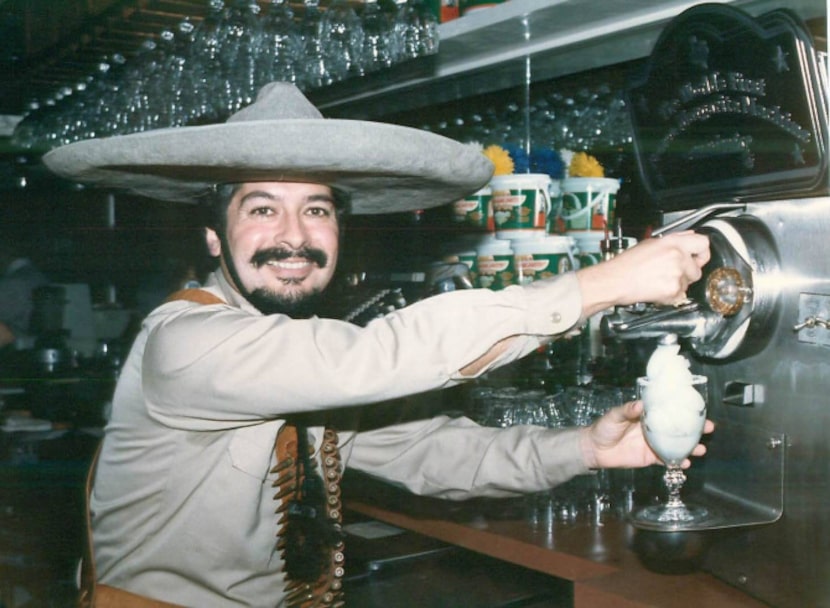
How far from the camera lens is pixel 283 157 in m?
1.28

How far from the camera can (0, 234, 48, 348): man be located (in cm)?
420

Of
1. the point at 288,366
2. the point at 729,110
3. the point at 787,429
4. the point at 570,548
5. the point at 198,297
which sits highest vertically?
the point at 729,110

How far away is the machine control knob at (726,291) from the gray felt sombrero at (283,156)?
0.41 m

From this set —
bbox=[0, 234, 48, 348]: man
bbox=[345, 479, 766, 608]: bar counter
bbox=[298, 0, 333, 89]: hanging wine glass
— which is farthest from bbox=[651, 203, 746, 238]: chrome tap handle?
bbox=[0, 234, 48, 348]: man

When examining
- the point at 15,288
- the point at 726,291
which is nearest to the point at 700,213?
the point at 726,291

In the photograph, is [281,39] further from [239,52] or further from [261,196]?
[261,196]

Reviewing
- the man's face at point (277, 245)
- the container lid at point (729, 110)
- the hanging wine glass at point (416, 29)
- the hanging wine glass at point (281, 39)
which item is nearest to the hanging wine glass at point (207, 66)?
the hanging wine glass at point (281, 39)

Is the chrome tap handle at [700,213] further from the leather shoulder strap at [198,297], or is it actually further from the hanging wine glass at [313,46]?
the hanging wine glass at [313,46]

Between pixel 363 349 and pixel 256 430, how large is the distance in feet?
1.35

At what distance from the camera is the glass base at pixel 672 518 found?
1.15 metres

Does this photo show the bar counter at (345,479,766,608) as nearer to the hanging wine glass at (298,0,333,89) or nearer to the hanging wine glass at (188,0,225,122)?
the hanging wine glass at (298,0,333,89)

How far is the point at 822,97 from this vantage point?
102 cm

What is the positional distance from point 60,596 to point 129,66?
1.69 meters

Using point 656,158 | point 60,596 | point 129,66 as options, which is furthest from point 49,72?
point 656,158
